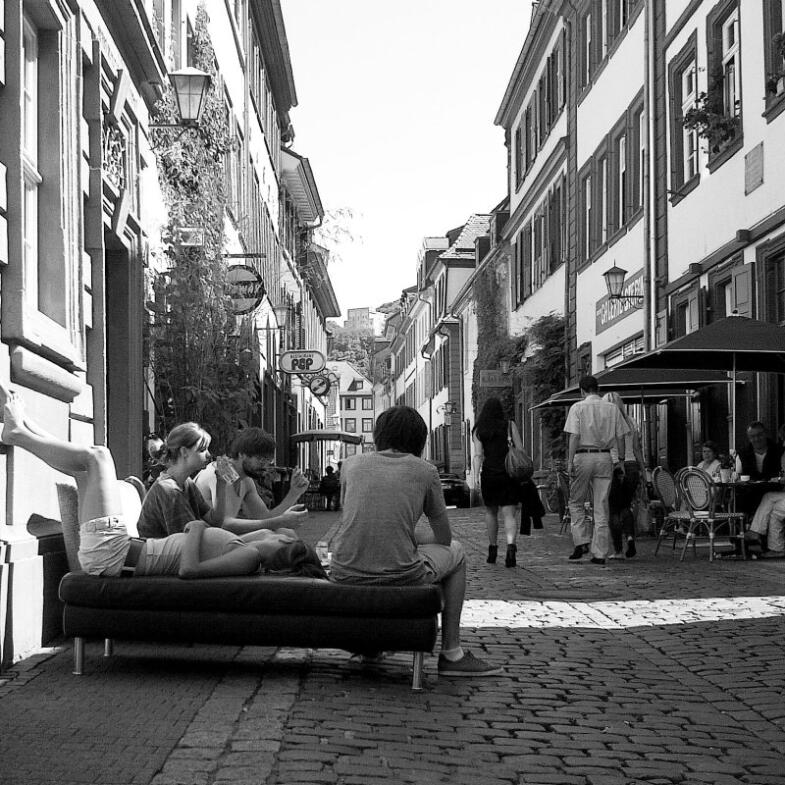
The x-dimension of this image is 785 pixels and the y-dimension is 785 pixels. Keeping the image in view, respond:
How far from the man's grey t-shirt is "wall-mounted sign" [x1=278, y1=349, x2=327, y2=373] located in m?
26.7

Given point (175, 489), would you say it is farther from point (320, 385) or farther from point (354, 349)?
point (354, 349)

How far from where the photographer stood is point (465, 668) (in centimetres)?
667

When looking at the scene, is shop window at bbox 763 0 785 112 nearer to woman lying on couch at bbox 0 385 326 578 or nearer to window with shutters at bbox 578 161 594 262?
woman lying on couch at bbox 0 385 326 578

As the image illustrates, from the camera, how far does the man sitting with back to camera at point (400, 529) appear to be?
6367 millimetres

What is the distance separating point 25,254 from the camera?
8156 mm

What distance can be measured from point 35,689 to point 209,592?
0.89 m

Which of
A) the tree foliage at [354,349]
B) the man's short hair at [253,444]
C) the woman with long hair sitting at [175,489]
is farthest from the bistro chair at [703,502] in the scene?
the tree foliage at [354,349]

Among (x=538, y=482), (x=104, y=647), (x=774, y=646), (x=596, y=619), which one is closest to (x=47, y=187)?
(x=104, y=647)

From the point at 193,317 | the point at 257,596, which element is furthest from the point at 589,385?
the point at 257,596

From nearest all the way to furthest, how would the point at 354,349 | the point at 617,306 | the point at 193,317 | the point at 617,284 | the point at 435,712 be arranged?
the point at 435,712
the point at 193,317
the point at 617,284
the point at 617,306
the point at 354,349

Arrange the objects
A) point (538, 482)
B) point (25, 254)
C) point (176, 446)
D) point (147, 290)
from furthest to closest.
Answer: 1. point (538, 482)
2. point (147, 290)
3. point (25, 254)
4. point (176, 446)

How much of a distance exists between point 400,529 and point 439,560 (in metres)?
0.33

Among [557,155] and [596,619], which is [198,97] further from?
[557,155]

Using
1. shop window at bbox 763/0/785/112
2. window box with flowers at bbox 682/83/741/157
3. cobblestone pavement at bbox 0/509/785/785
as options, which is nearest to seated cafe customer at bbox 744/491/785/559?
shop window at bbox 763/0/785/112
